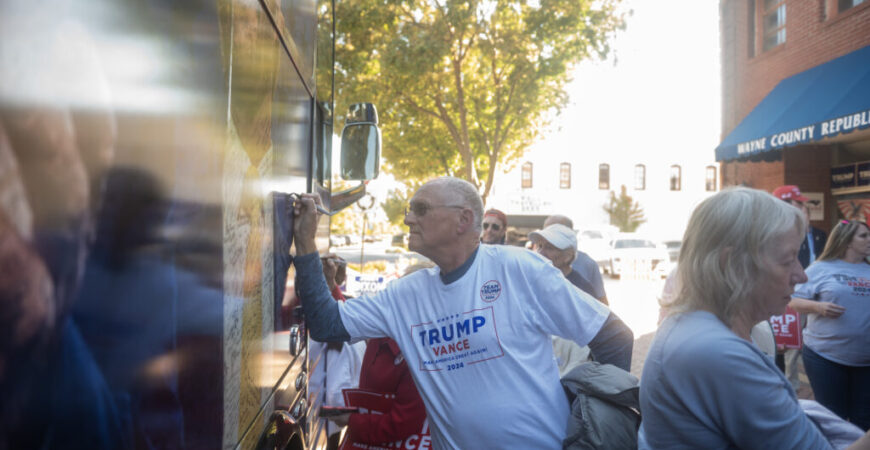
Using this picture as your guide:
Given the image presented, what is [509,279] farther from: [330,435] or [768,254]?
[330,435]

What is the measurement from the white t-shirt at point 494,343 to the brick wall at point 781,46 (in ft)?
34.2

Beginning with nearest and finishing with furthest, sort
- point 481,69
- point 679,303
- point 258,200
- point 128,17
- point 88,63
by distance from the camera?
point 88,63 → point 128,17 → point 258,200 → point 679,303 → point 481,69

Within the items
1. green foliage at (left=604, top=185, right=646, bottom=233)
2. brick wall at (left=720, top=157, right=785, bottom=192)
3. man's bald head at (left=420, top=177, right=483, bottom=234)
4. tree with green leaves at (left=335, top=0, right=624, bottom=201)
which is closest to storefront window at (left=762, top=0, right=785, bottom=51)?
brick wall at (left=720, top=157, right=785, bottom=192)

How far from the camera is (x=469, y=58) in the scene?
15.2 m

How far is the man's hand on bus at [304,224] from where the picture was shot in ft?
8.37

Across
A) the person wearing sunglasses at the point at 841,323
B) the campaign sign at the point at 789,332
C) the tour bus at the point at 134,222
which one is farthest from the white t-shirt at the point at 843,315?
the tour bus at the point at 134,222

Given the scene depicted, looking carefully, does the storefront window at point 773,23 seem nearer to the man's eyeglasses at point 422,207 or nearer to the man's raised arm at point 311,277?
the man's eyeglasses at point 422,207

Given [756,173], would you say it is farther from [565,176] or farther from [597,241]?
[565,176]

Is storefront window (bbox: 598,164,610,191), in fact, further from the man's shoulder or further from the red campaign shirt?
the man's shoulder

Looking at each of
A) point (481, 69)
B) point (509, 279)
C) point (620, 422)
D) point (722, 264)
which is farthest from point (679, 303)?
point (481, 69)

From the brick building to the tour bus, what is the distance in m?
9.17

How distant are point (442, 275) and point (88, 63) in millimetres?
2035

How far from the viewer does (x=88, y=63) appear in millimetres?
785

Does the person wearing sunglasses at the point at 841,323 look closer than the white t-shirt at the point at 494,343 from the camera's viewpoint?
Result: No
